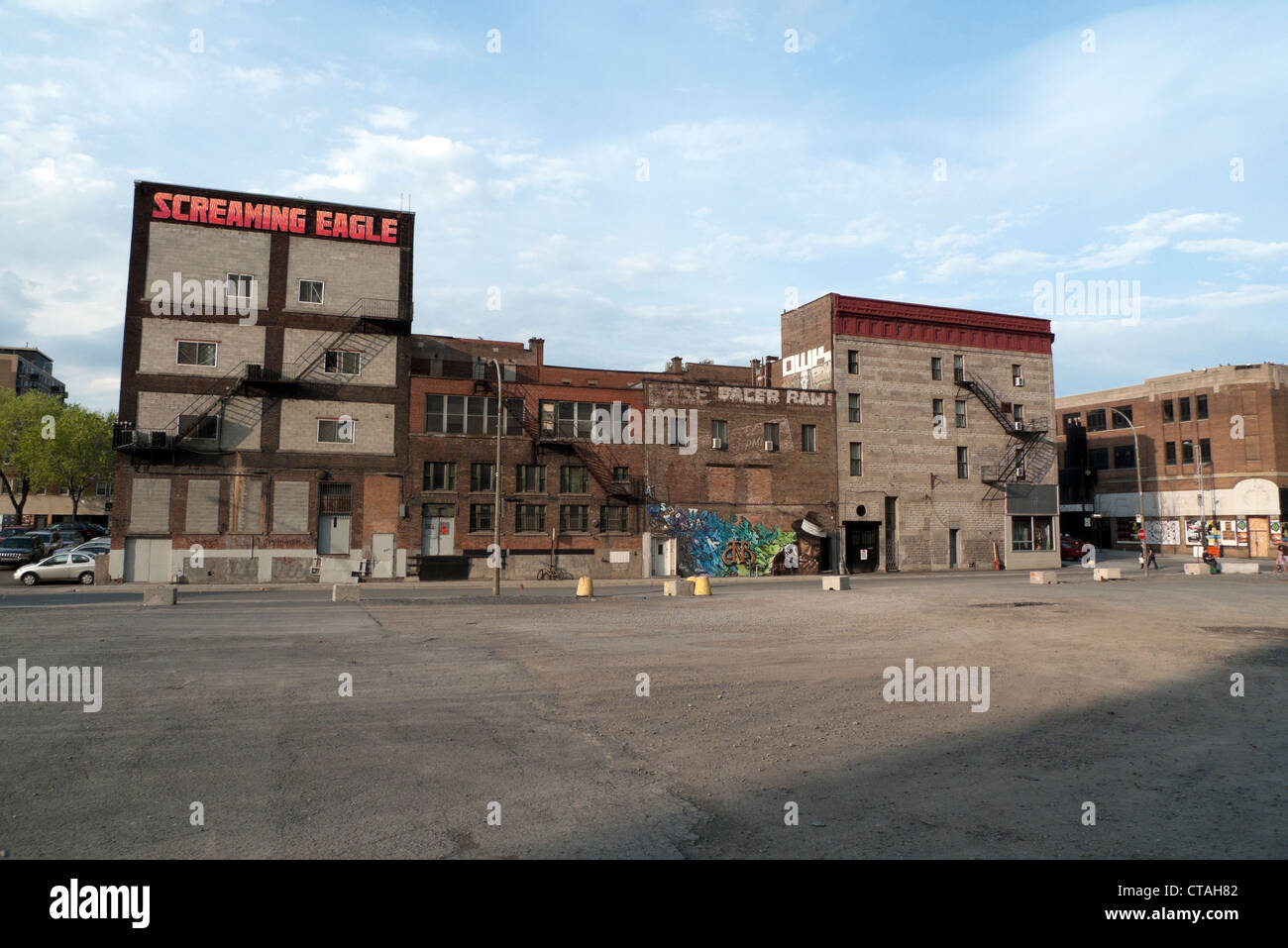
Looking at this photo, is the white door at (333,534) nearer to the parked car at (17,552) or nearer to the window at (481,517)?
the window at (481,517)

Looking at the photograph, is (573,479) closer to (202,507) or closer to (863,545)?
(202,507)

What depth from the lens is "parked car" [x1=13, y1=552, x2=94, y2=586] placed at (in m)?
34.2

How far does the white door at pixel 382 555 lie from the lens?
39.6 metres

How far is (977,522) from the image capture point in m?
51.6

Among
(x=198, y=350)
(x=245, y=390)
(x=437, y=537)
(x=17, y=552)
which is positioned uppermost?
(x=198, y=350)

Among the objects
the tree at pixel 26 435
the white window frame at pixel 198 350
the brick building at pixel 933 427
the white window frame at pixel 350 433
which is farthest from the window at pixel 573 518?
the tree at pixel 26 435

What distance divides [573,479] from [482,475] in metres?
5.16

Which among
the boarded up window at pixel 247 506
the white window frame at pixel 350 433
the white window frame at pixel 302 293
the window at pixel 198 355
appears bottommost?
the boarded up window at pixel 247 506

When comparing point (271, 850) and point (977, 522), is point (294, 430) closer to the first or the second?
point (271, 850)

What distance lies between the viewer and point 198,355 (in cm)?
3916

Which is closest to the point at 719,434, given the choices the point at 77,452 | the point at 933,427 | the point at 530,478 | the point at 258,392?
the point at 530,478

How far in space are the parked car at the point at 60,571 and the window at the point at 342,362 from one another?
1418cm

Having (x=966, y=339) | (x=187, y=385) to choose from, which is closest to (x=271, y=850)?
(x=187, y=385)
